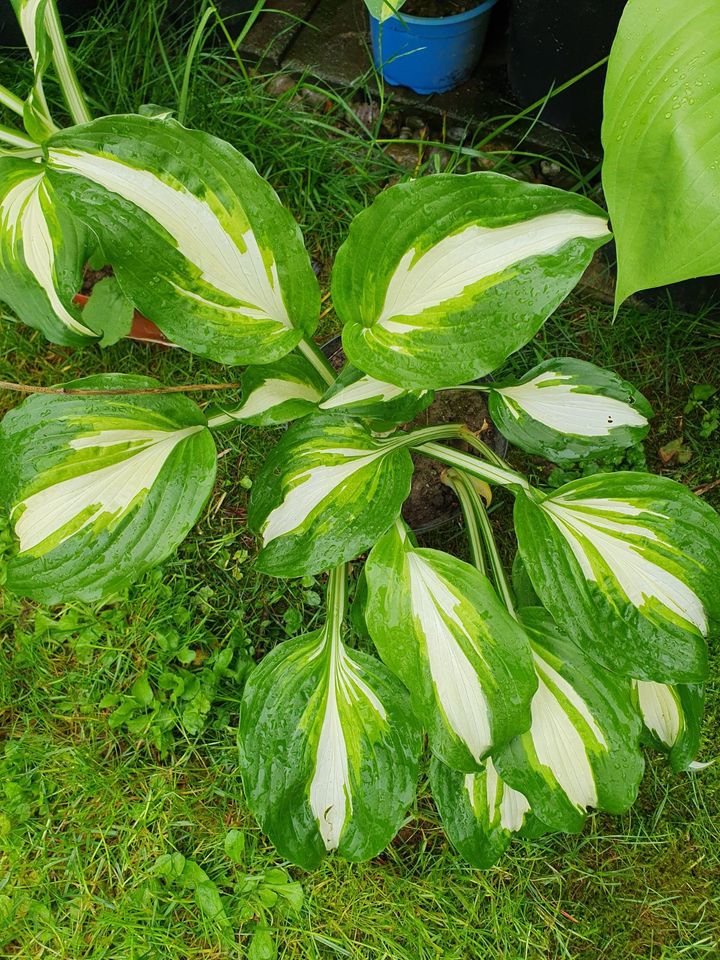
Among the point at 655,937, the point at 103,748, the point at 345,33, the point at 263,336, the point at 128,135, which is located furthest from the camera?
the point at 345,33

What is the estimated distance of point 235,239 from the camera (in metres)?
0.85

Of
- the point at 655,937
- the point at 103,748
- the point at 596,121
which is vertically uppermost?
the point at 596,121

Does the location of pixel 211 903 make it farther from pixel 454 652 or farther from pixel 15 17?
pixel 15 17

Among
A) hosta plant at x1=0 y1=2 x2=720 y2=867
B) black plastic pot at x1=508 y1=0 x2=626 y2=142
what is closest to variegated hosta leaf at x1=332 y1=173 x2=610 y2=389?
hosta plant at x1=0 y1=2 x2=720 y2=867

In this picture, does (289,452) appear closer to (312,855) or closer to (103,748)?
(312,855)

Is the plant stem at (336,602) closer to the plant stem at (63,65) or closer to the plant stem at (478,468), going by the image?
the plant stem at (478,468)

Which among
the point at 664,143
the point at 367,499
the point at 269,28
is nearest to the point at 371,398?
the point at 367,499

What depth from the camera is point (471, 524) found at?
1.16 meters

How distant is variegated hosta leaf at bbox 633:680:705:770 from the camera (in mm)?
1034

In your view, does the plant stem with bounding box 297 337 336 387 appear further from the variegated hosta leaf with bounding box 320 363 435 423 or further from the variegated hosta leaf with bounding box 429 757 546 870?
the variegated hosta leaf with bounding box 429 757 546 870

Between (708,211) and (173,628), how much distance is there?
1.17 m

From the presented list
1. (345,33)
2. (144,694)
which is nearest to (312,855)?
(144,694)

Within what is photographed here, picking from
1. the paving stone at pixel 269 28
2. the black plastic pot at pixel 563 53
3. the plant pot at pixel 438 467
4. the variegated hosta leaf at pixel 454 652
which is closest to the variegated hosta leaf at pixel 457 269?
the variegated hosta leaf at pixel 454 652

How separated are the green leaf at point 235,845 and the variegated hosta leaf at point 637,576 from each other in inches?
31.2
